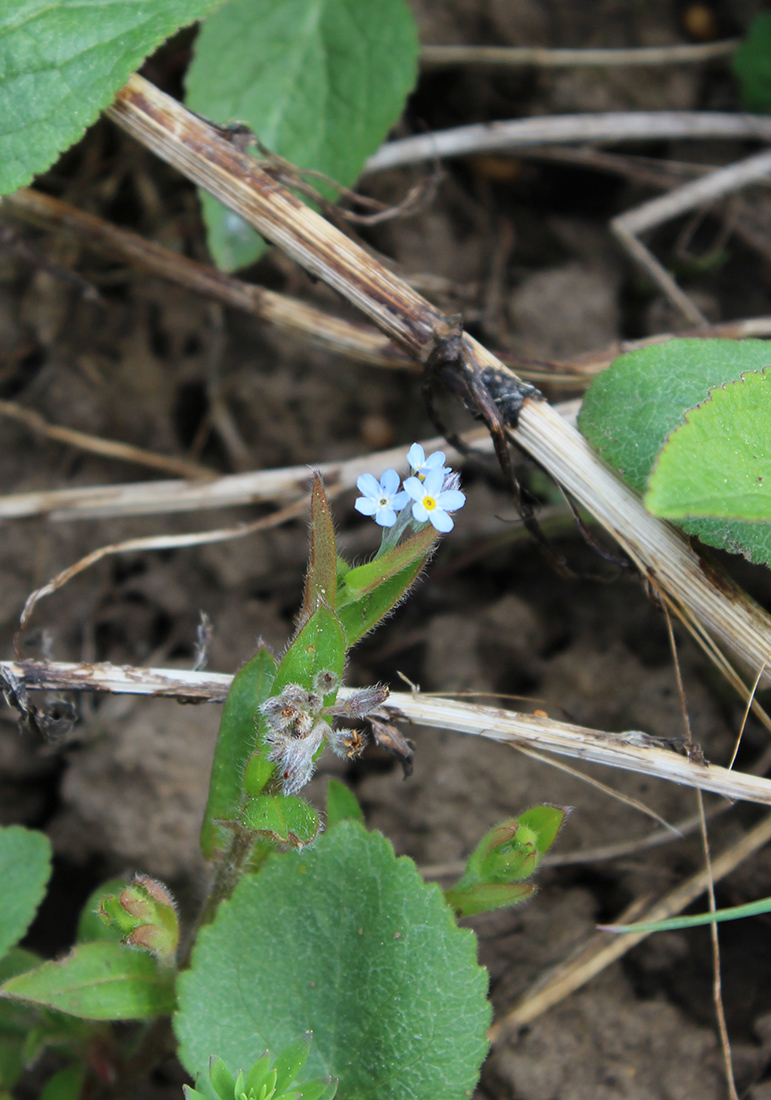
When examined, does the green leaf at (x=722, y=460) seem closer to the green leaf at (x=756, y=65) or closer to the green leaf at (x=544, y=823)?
the green leaf at (x=544, y=823)

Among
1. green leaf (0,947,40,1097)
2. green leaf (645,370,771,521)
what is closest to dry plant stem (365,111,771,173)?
green leaf (645,370,771,521)

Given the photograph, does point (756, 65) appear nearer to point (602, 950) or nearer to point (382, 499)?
point (382, 499)

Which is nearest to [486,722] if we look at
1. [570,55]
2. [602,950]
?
[602,950]

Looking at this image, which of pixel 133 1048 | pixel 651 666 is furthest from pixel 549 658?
pixel 133 1048

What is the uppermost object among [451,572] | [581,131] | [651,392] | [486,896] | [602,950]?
[581,131]

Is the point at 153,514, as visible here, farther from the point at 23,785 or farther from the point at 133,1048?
the point at 133,1048

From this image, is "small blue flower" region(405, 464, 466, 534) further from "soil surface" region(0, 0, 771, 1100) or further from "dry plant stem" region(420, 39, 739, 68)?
"dry plant stem" region(420, 39, 739, 68)
